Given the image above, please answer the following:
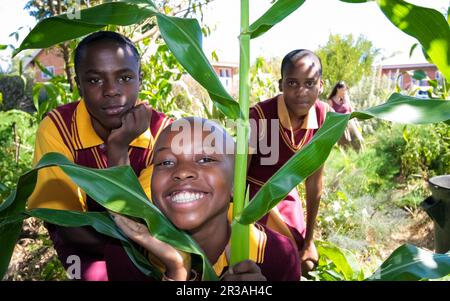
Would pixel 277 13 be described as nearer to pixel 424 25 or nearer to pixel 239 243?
pixel 424 25

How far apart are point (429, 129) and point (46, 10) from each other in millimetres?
3582

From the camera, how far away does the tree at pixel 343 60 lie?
44.6 feet

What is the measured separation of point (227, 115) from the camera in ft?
3.45

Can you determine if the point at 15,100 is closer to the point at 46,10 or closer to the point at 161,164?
the point at 46,10

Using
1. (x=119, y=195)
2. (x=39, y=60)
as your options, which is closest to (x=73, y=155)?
(x=119, y=195)

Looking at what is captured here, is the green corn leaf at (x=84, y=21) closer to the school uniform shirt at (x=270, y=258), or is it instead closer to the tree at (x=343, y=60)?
the school uniform shirt at (x=270, y=258)

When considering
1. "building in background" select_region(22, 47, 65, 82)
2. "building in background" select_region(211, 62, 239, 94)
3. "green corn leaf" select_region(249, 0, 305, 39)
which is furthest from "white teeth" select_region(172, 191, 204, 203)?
"building in background" select_region(211, 62, 239, 94)

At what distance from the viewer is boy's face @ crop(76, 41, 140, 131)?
4.78ft

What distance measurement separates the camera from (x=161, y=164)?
113 cm

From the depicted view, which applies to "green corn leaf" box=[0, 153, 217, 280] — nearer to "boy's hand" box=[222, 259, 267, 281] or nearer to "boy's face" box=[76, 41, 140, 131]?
"boy's hand" box=[222, 259, 267, 281]

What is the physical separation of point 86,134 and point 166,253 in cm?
76

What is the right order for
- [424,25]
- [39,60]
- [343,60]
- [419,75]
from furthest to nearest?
[343,60] → [39,60] → [419,75] → [424,25]

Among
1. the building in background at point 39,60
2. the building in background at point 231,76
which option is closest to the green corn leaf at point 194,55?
the building in background at point 39,60

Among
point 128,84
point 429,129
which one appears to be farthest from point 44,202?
point 429,129
